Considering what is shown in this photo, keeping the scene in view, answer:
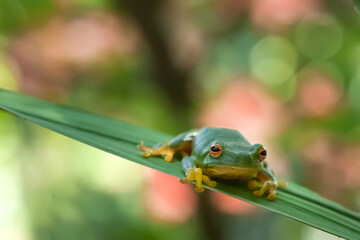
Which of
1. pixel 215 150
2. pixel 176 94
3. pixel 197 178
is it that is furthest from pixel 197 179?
pixel 176 94

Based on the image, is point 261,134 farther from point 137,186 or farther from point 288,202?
point 288,202

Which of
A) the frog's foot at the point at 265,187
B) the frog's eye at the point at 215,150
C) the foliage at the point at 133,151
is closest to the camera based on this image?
the foliage at the point at 133,151

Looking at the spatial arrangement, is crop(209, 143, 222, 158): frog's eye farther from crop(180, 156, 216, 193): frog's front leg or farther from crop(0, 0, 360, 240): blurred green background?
crop(0, 0, 360, 240): blurred green background

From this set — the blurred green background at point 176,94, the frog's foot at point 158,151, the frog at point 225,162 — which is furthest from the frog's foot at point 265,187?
the blurred green background at point 176,94

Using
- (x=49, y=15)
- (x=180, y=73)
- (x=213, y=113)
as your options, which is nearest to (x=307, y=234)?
(x=213, y=113)

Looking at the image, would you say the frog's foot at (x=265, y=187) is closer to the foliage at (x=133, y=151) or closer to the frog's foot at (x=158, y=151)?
the foliage at (x=133, y=151)

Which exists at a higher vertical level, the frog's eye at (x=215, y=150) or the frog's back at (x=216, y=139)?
the frog's back at (x=216, y=139)

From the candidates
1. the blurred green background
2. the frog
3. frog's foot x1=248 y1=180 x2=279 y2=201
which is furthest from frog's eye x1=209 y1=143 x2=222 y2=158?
the blurred green background
